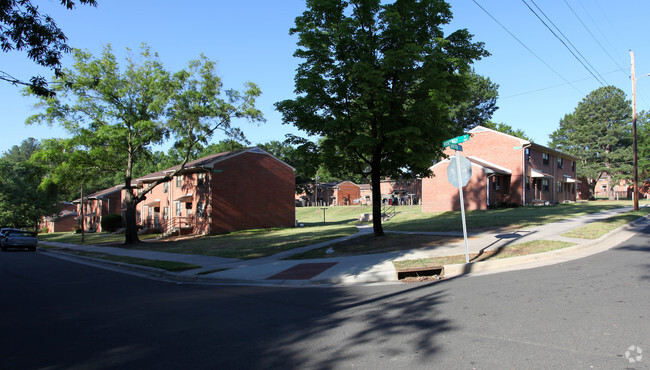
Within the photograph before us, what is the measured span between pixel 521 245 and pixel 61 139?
25984mm

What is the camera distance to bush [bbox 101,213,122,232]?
1772 inches

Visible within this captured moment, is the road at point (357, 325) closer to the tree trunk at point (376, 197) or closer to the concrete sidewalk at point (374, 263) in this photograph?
the concrete sidewalk at point (374, 263)

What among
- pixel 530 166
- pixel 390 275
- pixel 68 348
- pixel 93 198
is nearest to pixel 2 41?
pixel 68 348

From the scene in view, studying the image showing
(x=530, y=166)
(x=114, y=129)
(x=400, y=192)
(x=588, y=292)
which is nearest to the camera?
(x=588, y=292)

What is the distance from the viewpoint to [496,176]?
3456 cm

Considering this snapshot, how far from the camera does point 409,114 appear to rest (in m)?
13.7

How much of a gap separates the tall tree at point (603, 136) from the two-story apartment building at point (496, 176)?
80.6ft

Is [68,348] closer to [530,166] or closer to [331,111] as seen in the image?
[331,111]

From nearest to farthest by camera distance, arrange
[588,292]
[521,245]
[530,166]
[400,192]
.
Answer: [588,292] < [521,245] < [530,166] < [400,192]

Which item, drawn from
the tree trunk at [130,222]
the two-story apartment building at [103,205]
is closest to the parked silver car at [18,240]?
the tree trunk at [130,222]

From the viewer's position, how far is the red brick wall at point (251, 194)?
3134 centimetres

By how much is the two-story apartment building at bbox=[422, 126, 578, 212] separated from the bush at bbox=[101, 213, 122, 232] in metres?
34.6

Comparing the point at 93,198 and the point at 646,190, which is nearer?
the point at 93,198

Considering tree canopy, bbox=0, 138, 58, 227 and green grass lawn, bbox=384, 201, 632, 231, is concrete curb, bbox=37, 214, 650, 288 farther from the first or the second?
tree canopy, bbox=0, 138, 58, 227
